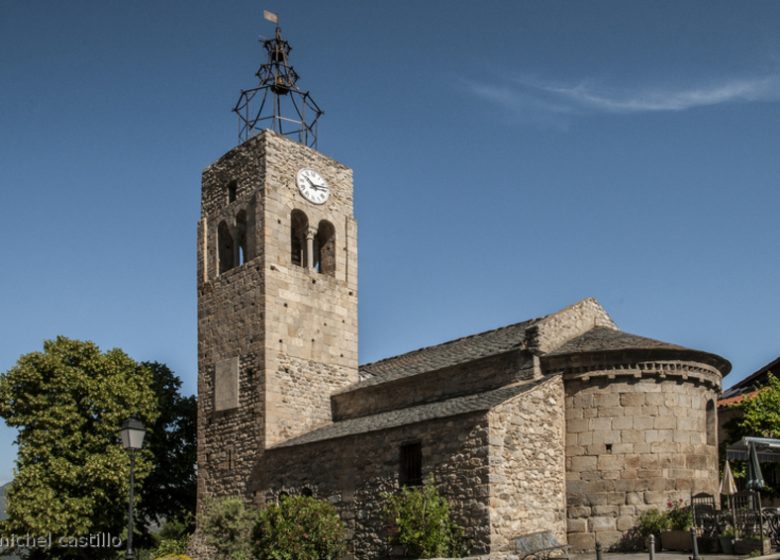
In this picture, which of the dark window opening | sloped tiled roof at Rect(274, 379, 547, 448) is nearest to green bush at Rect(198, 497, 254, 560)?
sloped tiled roof at Rect(274, 379, 547, 448)

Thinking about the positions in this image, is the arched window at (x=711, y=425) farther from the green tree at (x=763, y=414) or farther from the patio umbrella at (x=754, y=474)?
the green tree at (x=763, y=414)

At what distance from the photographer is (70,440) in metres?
31.7

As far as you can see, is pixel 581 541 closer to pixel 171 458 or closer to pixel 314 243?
pixel 314 243

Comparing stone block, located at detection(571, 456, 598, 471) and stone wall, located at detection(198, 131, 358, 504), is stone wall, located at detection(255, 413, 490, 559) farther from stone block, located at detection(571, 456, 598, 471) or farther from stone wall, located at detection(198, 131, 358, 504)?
stone block, located at detection(571, 456, 598, 471)

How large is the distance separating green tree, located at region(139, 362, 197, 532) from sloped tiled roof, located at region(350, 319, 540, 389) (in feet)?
24.1

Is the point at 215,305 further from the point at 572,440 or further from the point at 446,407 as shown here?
the point at 572,440

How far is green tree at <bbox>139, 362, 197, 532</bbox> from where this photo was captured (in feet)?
115

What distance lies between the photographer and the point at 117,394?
32938 millimetres

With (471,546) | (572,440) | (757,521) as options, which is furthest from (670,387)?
(471,546)

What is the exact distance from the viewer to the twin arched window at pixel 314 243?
3369 cm

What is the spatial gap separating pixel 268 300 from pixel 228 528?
7.52 meters

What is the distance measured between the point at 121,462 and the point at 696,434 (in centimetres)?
1837

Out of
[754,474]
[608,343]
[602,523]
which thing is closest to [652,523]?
[602,523]

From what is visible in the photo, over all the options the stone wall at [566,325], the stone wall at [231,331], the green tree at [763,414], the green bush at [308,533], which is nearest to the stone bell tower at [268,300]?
the stone wall at [231,331]
